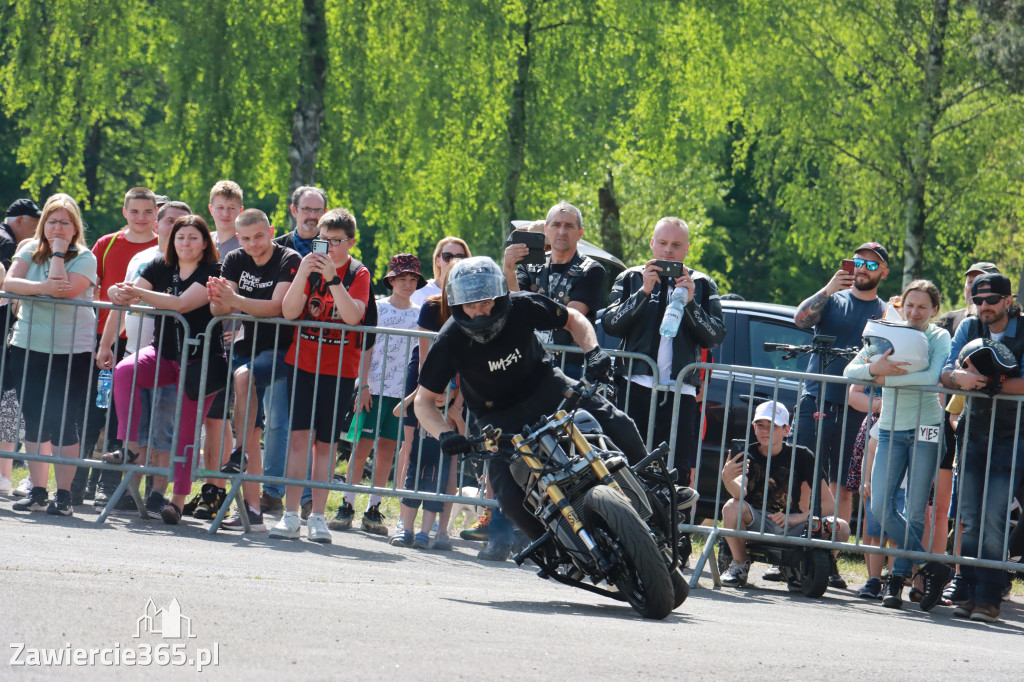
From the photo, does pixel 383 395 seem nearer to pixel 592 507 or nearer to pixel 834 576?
pixel 834 576

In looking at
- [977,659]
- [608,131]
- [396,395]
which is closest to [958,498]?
[977,659]

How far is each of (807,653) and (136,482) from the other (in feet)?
17.3

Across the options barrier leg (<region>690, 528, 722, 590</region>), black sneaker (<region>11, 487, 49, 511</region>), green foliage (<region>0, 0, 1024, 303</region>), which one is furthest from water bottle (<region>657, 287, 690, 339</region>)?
green foliage (<region>0, 0, 1024, 303</region>)

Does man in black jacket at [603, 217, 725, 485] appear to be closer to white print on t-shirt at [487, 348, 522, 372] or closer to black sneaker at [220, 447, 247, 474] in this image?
white print on t-shirt at [487, 348, 522, 372]

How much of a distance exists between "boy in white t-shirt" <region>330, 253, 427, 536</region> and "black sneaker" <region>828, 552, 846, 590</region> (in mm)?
3203

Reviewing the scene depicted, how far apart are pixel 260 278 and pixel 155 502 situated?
186 cm

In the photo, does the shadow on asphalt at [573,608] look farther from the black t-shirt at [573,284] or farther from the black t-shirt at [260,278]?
the black t-shirt at [260,278]

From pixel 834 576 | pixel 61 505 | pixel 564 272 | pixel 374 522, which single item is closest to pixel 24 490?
pixel 61 505

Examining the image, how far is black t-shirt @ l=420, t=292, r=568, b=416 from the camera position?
23.8 feet

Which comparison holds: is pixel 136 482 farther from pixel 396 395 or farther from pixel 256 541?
pixel 396 395

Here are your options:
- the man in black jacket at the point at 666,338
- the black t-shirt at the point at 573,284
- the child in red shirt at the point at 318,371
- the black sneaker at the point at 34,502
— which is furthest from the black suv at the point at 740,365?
the black sneaker at the point at 34,502

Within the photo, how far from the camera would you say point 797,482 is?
9.44 metres

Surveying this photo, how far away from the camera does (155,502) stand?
991 centimetres

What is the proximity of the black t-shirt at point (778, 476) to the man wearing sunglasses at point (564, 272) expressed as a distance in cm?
139
